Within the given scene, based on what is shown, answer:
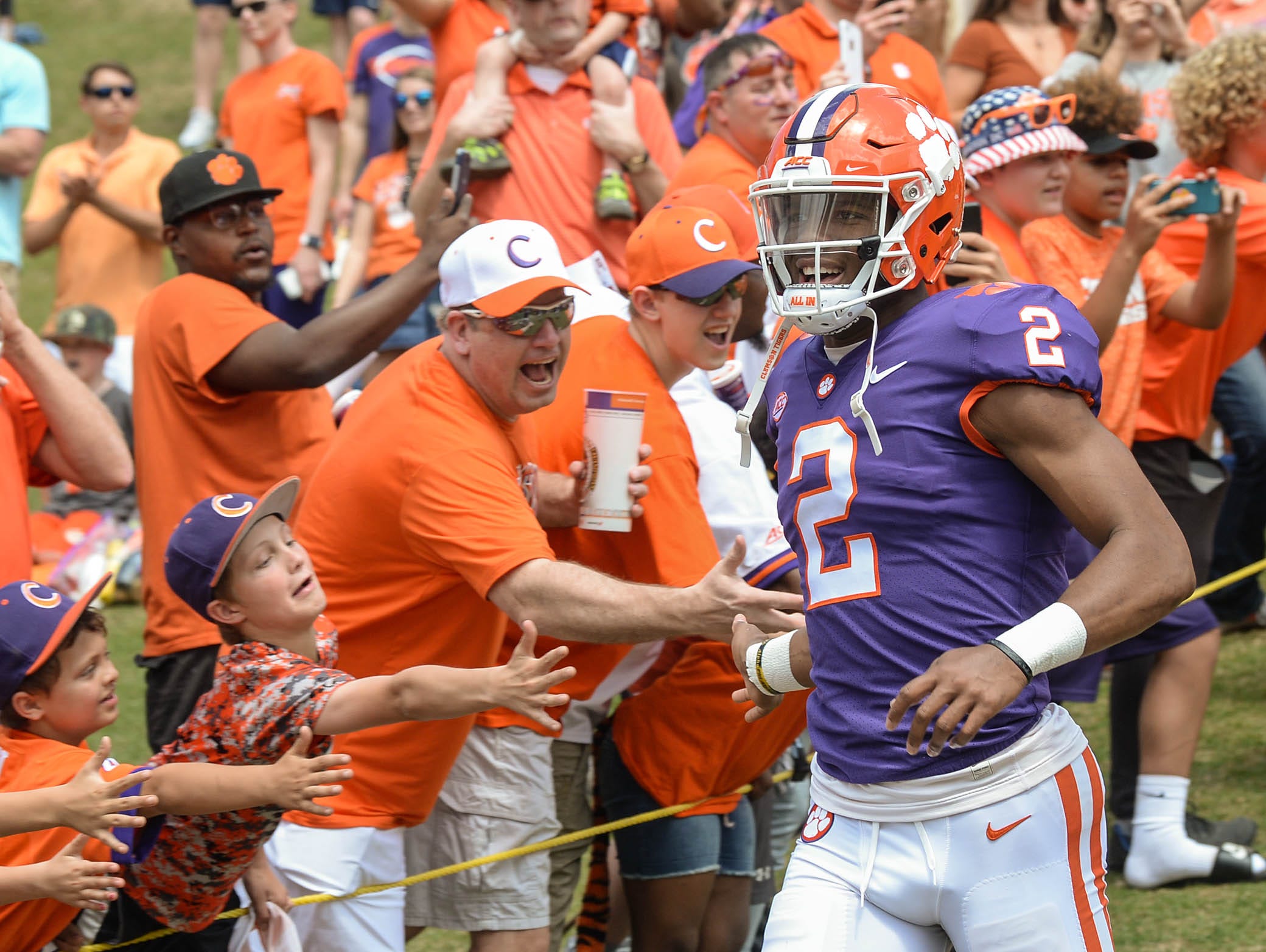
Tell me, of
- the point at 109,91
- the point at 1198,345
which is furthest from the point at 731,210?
the point at 109,91

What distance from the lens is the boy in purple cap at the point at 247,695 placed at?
334 centimetres

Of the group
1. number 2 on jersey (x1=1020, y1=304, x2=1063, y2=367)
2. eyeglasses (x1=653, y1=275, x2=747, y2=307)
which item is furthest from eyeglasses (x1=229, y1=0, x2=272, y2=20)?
number 2 on jersey (x1=1020, y1=304, x2=1063, y2=367)

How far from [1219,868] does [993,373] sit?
333 centimetres

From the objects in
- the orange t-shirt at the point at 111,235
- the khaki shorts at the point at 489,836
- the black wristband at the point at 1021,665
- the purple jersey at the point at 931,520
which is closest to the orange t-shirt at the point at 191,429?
the khaki shorts at the point at 489,836

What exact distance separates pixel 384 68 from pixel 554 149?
3058 mm

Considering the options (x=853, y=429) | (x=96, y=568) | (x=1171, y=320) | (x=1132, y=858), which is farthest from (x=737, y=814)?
(x=96, y=568)

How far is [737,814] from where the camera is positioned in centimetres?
476

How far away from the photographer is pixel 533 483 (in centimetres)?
411

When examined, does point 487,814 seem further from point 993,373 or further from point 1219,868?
point 1219,868

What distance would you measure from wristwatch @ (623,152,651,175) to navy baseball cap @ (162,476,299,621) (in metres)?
2.81

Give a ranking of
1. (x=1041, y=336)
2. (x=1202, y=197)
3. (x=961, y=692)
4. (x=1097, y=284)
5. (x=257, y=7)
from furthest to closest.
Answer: (x=257, y=7), (x=1097, y=284), (x=1202, y=197), (x=1041, y=336), (x=961, y=692)

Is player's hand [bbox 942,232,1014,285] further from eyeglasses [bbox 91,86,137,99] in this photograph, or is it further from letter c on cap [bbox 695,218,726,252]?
eyeglasses [bbox 91,86,137,99]

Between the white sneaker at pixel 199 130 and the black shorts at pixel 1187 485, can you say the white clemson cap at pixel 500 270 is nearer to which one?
the black shorts at pixel 1187 485

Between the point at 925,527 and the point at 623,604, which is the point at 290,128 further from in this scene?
the point at 925,527
